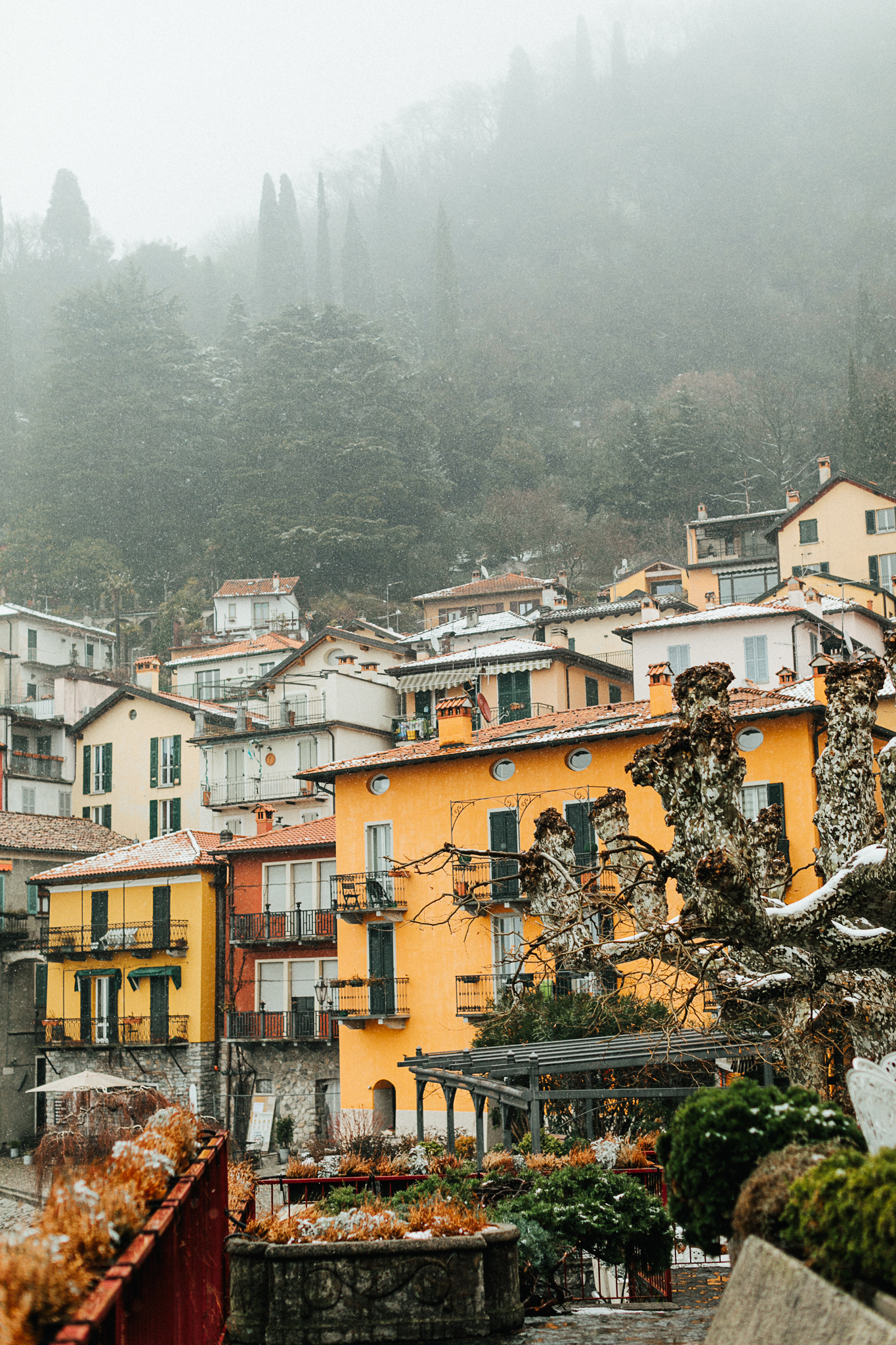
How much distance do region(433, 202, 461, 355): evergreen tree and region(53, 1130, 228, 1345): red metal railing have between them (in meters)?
98.5

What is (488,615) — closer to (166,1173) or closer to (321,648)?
(321,648)

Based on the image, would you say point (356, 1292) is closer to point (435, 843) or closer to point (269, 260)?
point (435, 843)

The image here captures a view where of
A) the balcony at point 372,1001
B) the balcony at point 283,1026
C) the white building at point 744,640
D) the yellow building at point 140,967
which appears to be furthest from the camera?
the white building at point 744,640

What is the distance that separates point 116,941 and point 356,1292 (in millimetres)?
29935

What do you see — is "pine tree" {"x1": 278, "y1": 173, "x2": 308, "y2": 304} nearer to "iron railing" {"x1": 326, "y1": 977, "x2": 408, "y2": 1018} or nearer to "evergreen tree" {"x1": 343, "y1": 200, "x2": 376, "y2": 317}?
"evergreen tree" {"x1": 343, "y1": 200, "x2": 376, "y2": 317}

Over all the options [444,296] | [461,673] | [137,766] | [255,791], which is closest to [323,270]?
[444,296]

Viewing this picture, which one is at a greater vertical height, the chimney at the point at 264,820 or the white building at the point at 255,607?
the white building at the point at 255,607

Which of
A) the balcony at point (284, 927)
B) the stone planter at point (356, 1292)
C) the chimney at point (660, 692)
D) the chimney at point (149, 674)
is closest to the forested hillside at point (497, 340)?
the chimney at point (149, 674)

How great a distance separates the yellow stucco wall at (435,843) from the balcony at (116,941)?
6.59 metres

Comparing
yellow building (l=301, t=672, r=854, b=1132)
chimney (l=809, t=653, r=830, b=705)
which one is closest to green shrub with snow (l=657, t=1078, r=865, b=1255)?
chimney (l=809, t=653, r=830, b=705)

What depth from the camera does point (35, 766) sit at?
51375mm

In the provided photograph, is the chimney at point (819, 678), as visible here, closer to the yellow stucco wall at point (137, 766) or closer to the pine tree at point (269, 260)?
the yellow stucco wall at point (137, 766)

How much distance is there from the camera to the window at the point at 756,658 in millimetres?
43625

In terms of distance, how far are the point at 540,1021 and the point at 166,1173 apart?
19.1m
